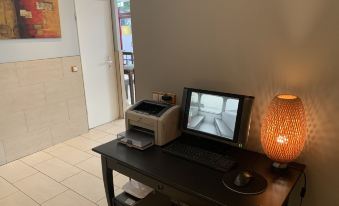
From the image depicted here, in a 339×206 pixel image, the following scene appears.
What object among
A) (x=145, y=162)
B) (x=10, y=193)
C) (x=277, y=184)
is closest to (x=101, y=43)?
(x=10, y=193)


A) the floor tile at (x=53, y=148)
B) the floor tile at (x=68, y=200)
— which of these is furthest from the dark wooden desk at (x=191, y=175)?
the floor tile at (x=53, y=148)

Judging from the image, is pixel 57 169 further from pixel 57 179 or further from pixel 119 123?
pixel 119 123

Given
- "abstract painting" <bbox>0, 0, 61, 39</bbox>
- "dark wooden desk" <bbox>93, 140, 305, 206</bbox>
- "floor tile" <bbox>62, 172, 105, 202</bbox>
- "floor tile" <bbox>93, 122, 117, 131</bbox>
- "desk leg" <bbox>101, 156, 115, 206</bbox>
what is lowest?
"floor tile" <bbox>93, 122, 117, 131</bbox>

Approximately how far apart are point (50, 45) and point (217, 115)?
95.8 inches

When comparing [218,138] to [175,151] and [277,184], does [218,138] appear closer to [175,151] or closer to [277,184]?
[175,151]

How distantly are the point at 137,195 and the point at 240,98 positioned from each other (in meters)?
0.94

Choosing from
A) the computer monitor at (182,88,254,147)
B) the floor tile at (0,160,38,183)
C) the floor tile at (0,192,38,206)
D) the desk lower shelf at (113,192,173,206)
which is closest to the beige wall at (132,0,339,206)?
the computer monitor at (182,88,254,147)

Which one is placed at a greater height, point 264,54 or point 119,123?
point 264,54

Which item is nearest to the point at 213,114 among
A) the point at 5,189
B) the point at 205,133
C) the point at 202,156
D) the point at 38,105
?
the point at 205,133

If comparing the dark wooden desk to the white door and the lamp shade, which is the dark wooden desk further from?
the white door

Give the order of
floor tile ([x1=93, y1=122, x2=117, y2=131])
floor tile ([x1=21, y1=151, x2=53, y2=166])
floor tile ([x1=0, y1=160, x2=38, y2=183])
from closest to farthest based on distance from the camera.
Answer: floor tile ([x1=0, y1=160, x2=38, y2=183]) → floor tile ([x1=21, y1=151, x2=53, y2=166]) → floor tile ([x1=93, y1=122, x2=117, y2=131])

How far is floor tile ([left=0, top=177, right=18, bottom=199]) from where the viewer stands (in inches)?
92.7

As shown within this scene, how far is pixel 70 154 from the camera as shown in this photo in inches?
121

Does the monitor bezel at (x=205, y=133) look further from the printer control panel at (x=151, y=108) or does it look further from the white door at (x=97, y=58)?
the white door at (x=97, y=58)
